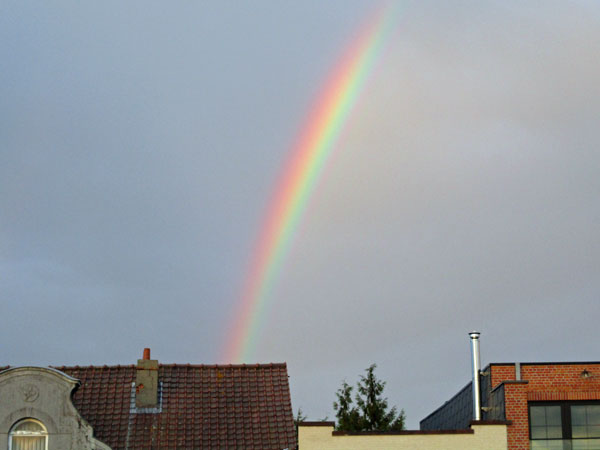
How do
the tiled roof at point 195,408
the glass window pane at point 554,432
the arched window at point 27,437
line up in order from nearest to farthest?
the arched window at point 27,437 → the glass window pane at point 554,432 → the tiled roof at point 195,408

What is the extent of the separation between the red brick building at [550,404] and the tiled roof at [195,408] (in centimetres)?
655

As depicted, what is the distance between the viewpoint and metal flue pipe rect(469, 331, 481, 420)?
31.7 metres

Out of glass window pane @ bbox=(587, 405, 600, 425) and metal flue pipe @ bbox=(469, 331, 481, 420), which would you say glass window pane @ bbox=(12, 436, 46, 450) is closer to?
metal flue pipe @ bbox=(469, 331, 481, 420)

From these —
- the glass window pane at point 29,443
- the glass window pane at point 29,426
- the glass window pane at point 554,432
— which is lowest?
the glass window pane at point 29,443

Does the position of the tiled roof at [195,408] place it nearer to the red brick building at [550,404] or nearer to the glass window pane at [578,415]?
the red brick building at [550,404]

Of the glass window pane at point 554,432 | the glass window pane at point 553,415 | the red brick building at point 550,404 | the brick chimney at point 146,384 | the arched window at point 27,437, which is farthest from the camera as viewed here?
the brick chimney at point 146,384

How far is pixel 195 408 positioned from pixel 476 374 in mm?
8962

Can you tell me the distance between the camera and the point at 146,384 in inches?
1234

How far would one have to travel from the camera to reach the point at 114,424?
30172 mm

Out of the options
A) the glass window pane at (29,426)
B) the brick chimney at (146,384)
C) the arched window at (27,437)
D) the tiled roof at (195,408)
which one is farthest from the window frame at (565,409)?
the glass window pane at (29,426)

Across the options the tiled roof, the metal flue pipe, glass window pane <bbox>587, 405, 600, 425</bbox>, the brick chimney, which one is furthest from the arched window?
glass window pane <bbox>587, 405, 600, 425</bbox>

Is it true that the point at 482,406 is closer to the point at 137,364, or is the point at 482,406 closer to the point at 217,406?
the point at 217,406

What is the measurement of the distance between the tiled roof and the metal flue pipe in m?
5.97

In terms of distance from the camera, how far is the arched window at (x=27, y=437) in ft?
92.9
